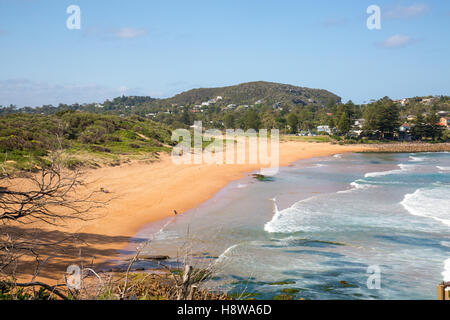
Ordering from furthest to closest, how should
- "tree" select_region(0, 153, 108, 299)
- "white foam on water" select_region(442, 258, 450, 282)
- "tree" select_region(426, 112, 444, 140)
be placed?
"tree" select_region(426, 112, 444, 140) → "white foam on water" select_region(442, 258, 450, 282) → "tree" select_region(0, 153, 108, 299)

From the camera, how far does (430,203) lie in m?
19.7

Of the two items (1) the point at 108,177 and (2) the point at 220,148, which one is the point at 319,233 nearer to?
(1) the point at 108,177

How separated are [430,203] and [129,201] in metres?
15.5

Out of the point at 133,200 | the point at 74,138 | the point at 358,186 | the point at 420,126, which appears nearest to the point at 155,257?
the point at 133,200

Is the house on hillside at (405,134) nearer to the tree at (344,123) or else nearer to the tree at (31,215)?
the tree at (344,123)

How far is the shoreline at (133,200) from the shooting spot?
10710mm

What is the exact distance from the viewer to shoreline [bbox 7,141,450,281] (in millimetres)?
10710

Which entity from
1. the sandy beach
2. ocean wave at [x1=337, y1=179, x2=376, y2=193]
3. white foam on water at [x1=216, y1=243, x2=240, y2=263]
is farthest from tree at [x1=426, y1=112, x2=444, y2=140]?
white foam on water at [x1=216, y1=243, x2=240, y2=263]

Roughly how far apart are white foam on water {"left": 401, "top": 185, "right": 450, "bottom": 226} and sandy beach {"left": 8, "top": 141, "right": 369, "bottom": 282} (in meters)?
10.5

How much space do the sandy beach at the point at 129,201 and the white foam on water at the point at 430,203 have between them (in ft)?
34.5

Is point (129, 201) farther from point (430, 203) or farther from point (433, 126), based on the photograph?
point (433, 126)

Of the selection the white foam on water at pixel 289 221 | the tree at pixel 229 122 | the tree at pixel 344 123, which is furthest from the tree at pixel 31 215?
the tree at pixel 229 122

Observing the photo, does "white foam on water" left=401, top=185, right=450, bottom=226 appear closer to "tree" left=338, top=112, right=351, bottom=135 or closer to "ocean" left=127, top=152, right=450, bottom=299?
"ocean" left=127, top=152, right=450, bottom=299

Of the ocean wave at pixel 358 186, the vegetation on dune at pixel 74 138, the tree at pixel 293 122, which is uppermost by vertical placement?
the tree at pixel 293 122
